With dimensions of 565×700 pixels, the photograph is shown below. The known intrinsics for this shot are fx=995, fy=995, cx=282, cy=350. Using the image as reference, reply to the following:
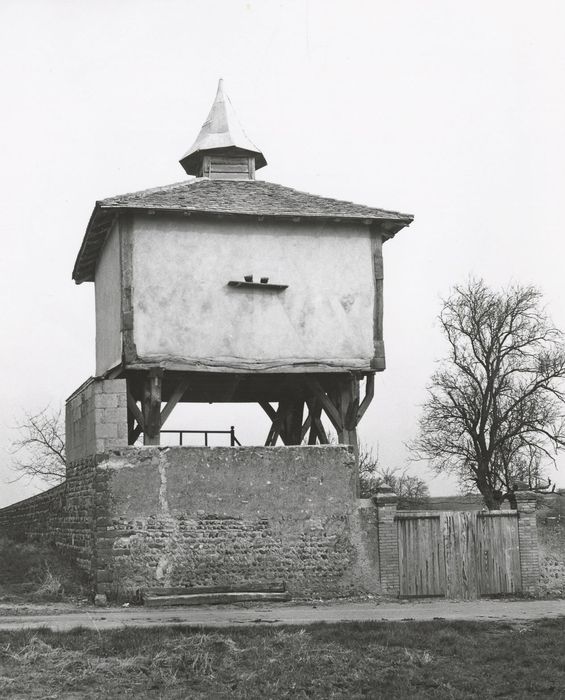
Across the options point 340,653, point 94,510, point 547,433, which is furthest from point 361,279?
point 547,433

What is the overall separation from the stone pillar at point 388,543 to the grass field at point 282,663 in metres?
5.84

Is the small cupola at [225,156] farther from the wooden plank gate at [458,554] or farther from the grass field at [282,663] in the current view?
the grass field at [282,663]

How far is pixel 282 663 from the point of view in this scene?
12367 millimetres

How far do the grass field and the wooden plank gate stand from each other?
601cm

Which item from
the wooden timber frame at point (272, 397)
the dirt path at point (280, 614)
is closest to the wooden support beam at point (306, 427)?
the wooden timber frame at point (272, 397)

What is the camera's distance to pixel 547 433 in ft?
107

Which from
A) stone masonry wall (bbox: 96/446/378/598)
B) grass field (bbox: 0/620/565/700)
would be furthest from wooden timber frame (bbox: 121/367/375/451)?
grass field (bbox: 0/620/565/700)

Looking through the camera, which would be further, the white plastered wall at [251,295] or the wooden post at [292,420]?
the wooden post at [292,420]

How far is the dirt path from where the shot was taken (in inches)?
603

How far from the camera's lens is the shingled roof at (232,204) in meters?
20.8

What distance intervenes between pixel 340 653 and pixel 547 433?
21.3 meters

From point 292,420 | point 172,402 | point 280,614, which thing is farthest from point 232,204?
point 280,614

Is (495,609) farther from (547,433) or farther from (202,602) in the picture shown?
(547,433)

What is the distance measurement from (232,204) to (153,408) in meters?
4.76
